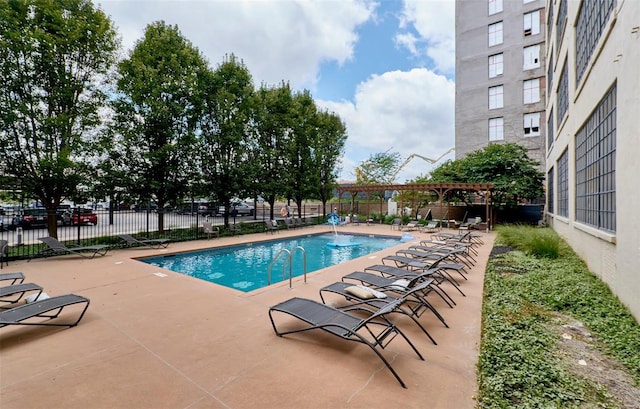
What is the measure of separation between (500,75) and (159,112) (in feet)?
93.7

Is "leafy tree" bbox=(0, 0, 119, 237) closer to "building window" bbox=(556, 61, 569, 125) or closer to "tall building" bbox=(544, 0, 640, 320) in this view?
"tall building" bbox=(544, 0, 640, 320)

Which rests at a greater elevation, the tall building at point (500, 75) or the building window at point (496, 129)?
the tall building at point (500, 75)

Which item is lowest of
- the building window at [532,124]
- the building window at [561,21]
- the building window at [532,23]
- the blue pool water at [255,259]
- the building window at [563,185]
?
the blue pool water at [255,259]

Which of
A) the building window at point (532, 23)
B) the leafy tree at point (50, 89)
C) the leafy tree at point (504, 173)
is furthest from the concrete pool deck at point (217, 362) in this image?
the building window at point (532, 23)

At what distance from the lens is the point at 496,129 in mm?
27016

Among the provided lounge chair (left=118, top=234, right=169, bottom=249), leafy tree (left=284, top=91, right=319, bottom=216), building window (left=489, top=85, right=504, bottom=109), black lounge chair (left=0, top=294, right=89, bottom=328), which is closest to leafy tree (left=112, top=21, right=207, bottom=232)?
lounge chair (left=118, top=234, right=169, bottom=249)

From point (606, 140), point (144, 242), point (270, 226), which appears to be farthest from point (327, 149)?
point (606, 140)

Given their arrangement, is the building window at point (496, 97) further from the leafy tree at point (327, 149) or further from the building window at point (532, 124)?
the leafy tree at point (327, 149)

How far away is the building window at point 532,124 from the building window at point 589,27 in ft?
61.8

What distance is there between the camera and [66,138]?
1028cm

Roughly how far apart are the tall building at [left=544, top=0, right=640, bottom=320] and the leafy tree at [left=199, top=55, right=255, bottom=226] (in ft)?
45.4

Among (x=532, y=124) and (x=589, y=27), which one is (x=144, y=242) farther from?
(x=532, y=124)

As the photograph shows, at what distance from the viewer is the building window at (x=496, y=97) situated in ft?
88.2

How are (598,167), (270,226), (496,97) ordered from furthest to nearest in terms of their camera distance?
(496,97) < (270,226) < (598,167)
